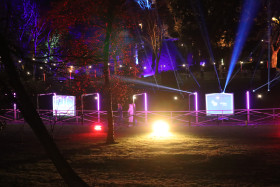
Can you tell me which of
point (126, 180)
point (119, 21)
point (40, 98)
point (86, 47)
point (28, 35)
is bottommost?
point (126, 180)

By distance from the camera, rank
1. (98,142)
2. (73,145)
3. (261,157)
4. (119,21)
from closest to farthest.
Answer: (261,157)
(73,145)
(98,142)
(119,21)

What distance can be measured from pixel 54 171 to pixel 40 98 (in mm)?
23423

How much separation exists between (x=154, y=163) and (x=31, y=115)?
222 inches

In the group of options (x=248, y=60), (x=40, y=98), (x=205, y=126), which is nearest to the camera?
(x=205, y=126)

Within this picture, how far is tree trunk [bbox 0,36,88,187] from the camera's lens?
17.7ft

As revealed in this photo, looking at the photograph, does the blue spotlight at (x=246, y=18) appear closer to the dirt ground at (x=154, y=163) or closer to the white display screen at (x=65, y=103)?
the white display screen at (x=65, y=103)

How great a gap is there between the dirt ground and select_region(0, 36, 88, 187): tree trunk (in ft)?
7.07

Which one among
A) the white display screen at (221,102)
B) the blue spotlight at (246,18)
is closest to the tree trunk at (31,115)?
the white display screen at (221,102)

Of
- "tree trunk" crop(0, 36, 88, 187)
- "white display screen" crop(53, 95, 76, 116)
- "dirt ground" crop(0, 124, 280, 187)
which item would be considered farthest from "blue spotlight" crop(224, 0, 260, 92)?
"tree trunk" crop(0, 36, 88, 187)

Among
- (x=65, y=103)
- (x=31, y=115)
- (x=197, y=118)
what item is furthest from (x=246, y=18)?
(x=31, y=115)

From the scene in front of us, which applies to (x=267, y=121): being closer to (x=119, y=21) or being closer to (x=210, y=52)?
(x=210, y=52)

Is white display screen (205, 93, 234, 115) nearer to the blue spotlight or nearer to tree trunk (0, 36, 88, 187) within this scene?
the blue spotlight

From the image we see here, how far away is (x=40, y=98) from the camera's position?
1228 inches

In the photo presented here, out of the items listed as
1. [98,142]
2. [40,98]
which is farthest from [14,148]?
[40,98]
